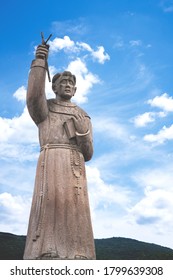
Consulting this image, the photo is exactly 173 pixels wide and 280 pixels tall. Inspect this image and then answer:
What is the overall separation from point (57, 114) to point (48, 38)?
184 cm

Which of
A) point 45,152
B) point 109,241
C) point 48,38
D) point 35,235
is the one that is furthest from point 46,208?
point 109,241

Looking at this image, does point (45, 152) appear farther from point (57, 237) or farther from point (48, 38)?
point (48, 38)

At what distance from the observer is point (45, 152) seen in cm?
965

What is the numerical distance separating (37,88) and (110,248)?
11.5 meters

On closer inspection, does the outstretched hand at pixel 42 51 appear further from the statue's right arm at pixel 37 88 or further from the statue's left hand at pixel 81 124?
the statue's left hand at pixel 81 124

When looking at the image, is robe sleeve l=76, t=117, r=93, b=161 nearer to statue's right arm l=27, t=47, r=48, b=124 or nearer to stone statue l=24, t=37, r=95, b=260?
stone statue l=24, t=37, r=95, b=260

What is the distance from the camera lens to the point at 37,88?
9.56 metres

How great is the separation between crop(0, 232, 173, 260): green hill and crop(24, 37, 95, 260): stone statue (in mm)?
8091

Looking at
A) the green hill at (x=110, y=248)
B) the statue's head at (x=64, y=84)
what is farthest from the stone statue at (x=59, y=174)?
the green hill at (x=110, y=248)

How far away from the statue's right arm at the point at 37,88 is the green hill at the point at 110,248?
29.3 feet

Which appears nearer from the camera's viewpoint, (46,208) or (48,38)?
(46,208)

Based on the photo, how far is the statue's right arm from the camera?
376 inches

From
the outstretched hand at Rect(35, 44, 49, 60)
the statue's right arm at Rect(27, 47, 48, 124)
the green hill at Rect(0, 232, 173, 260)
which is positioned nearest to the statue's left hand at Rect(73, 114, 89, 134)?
the statue's right arm at Rect(27, 47, 48, 124)

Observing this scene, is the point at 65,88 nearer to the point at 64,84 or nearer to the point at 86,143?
the point at 64,84
